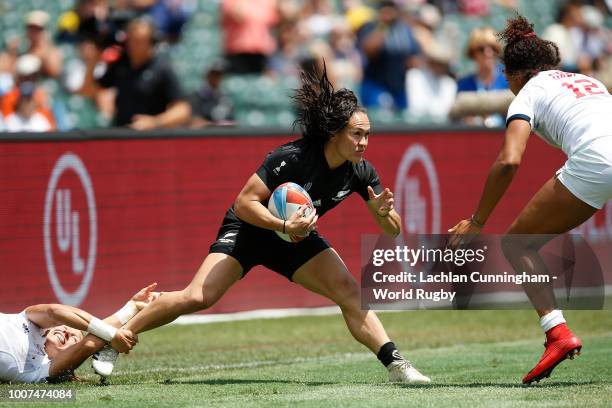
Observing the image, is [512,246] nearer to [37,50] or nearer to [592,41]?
[37,50]

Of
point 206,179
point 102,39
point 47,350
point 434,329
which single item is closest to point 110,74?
point 102,39

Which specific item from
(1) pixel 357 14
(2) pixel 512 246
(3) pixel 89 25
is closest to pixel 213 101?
(3) pixel 89 25

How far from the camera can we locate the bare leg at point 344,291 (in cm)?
821

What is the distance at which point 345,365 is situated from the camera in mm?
9430

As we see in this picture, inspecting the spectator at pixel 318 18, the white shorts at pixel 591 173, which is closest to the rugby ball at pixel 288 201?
the white shorts at pixel 591 173

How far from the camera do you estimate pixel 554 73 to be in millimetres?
7617

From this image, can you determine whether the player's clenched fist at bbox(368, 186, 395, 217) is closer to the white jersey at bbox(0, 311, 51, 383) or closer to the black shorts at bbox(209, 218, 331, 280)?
the black shorts at bbox(209, 218, 331, 280)

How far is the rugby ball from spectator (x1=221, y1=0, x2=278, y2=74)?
9.02 m

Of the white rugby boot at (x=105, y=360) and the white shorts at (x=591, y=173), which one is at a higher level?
the white shorts at (x=591, y=173)

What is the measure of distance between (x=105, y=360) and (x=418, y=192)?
6.22 meters

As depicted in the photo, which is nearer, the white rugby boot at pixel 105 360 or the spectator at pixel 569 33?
the white rugby boot at pixel 105 360

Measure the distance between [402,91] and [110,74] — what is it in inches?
175

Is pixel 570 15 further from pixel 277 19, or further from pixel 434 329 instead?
pixel 434 329

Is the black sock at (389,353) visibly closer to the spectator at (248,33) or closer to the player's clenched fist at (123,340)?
the player's clenched fist at (123,340)
